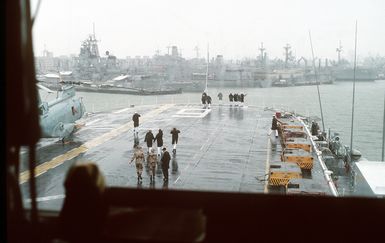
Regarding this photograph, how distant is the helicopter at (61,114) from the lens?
17719 mm

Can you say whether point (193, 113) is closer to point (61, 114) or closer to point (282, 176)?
point (61, 114)

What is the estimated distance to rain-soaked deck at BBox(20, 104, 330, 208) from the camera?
12.2m

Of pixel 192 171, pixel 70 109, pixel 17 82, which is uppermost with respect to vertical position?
pixel 17 82

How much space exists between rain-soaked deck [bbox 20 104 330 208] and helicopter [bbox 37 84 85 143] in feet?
1.71

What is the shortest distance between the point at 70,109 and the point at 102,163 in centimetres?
664

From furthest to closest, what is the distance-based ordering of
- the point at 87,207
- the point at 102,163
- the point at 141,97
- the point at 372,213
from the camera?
1. the point at 141,97
2. the point at 102,163
3. the point at 372,213
4. the point at 87,207

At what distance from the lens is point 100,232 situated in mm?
2797

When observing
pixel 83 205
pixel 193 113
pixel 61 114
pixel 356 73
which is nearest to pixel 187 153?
pixel 61 114

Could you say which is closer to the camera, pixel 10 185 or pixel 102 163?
pixel 10 185

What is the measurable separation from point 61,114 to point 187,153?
6.75 m

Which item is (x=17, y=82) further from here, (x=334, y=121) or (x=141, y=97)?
(x=141, y=97)

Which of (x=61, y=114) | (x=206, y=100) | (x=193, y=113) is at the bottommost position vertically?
(x=193, y=113)

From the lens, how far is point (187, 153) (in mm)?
16109

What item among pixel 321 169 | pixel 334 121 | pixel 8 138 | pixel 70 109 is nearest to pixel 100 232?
pixel 8 138
